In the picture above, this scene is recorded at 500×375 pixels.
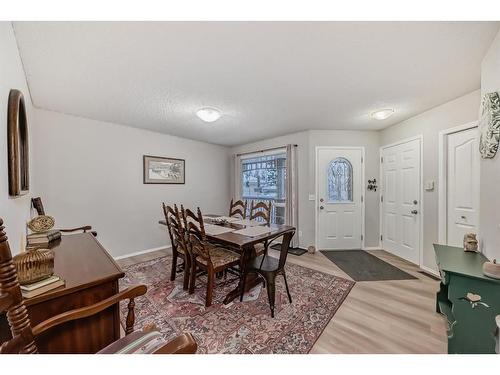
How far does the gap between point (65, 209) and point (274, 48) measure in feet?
11.3

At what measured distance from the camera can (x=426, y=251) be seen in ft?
9.75

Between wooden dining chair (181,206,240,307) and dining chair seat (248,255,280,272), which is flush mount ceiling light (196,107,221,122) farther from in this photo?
dining chair seat (248,255,280,272)

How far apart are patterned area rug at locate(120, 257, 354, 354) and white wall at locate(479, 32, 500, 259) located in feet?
4.24

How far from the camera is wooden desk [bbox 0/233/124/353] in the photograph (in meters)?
0.88

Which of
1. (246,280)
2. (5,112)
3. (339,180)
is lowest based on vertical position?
(246,280)

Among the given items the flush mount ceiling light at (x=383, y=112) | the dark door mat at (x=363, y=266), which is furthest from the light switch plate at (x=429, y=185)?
the dark door mat at (x=363, y=266)

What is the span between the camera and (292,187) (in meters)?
4.07

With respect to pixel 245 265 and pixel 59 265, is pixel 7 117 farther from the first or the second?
pixel 245 265

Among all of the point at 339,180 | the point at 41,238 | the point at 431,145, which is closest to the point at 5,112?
the point at 41,238

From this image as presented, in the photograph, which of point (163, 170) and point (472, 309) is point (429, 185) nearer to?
point (472, 309)

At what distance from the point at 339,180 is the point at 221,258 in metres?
2.76

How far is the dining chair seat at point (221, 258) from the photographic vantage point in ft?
7.06

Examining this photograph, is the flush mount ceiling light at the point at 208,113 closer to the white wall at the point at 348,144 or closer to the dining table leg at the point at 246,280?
the dining table leg at the point at 246,280

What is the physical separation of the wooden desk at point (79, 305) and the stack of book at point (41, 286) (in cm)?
2
